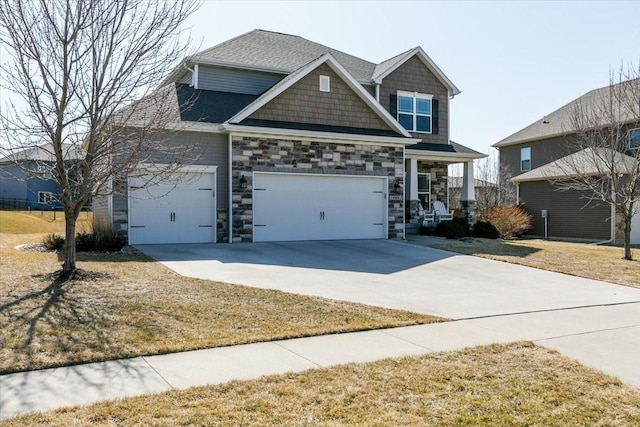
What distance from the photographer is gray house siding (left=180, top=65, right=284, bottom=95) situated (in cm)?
1858

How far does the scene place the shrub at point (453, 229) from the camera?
1920 cm

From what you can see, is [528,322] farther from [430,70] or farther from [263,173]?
[430,70]

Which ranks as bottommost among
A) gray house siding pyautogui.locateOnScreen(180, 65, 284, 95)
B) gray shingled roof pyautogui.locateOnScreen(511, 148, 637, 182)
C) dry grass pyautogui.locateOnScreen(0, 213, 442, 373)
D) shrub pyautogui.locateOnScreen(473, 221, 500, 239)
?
dry grass pyautogui.locateOnScreen(0, 213, 442, 373)

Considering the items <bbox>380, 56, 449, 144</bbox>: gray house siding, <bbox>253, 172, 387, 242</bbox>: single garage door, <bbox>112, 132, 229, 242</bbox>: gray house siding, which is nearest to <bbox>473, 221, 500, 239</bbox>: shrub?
<bbox>380, 56, 449, 144</bbox>: gray house siding

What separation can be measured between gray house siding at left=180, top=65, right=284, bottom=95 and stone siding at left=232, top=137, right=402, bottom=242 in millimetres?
3876

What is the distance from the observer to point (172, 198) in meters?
15.4

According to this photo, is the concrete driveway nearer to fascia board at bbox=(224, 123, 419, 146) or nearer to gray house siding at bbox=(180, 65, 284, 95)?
fascia board at bbox=(224, 123, 419, 146)

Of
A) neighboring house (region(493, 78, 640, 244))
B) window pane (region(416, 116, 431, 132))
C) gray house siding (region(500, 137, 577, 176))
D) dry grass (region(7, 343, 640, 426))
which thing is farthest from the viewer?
gray house siding (region(500, 137, 577, 176))

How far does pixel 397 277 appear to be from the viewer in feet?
36.5

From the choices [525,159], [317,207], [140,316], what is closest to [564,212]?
[525,159]

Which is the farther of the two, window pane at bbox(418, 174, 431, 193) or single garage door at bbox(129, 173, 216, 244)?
window pane at bbox(418, 174, 431, 193)

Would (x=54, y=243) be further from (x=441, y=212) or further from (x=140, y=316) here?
(x=441, y=212)

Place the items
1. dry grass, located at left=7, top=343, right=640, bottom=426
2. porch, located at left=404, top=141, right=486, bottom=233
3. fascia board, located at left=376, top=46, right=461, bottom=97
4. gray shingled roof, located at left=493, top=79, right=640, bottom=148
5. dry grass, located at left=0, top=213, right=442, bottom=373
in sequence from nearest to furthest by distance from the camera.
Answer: dry grass, located at left=7, top=343, right=640, bottom=426 < dry grass, located at left=0, top=213, right=442, bottom=373 < porch, located at left=404, top=141, right=486, bottom=233 < fascia board, located at left=376, top=46, right=461, bottom=97 < gray shingled roof, located at left=493, top=79, right=640, bottom=148

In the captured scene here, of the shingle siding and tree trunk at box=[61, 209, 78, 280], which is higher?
the shingle siding
